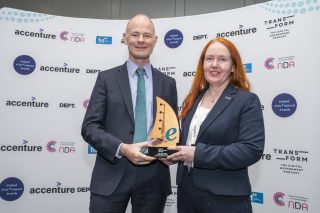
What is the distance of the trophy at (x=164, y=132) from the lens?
1.64m

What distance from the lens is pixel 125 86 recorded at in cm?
200

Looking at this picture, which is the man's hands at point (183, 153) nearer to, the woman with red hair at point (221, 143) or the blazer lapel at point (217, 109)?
the woman with red hair at point (221, 143)

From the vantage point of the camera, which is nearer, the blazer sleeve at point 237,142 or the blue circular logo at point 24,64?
the blazer sleeve at point 237,142

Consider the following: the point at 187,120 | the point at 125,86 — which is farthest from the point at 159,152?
the point at 125,86

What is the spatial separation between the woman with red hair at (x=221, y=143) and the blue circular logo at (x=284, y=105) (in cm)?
120

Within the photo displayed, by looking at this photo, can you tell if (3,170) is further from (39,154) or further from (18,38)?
(18,38)

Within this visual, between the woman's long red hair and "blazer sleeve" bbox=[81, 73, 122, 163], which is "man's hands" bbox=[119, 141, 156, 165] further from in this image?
the woman's long red hair

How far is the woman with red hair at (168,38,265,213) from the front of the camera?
1537 mm

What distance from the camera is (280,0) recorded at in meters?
2.90

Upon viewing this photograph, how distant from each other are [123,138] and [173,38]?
199cm

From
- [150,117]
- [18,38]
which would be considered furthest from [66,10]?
[150,117]

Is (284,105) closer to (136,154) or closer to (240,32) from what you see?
(240,32)

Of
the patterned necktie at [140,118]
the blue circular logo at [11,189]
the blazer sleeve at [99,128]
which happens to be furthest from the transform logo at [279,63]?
the blue circular logo at [11,189]

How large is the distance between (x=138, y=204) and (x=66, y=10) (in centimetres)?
442
